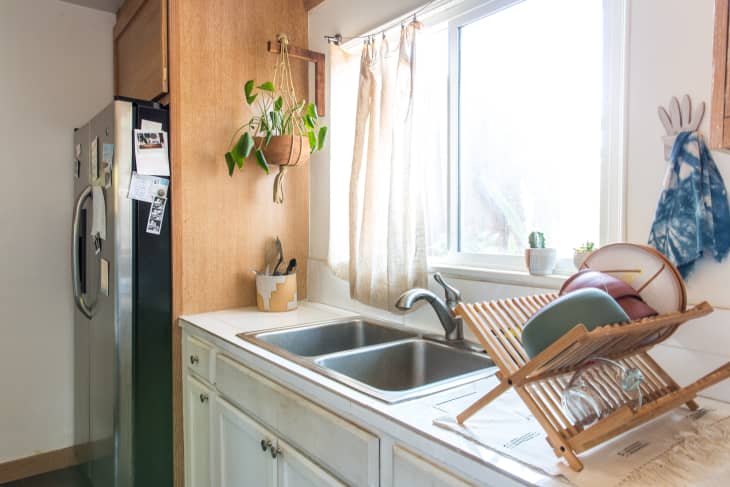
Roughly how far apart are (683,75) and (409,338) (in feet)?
3.49

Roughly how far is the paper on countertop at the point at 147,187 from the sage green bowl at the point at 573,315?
1.68m

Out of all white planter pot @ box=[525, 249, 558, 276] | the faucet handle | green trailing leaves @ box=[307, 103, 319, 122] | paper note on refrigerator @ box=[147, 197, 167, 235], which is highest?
green trailing leaves @ box=[307, 103, 319, 122]

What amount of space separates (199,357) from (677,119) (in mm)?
1691

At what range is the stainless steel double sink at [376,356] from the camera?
137cm

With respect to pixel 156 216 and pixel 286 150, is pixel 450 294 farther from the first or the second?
pixel 156 216

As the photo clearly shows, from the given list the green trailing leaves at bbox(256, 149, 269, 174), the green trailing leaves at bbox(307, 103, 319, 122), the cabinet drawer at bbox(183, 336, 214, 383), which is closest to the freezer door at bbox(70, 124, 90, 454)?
the cabinet drawer at bbox(183, 336, 214, 383)

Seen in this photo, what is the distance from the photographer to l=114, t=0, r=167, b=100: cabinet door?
6.82ft

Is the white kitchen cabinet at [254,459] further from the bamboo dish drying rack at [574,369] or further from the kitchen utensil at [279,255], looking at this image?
the kitchen utensil at [279,255]

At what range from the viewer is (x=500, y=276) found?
60.3 inches

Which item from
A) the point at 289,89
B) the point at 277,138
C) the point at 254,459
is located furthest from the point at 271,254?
the point at 254,459

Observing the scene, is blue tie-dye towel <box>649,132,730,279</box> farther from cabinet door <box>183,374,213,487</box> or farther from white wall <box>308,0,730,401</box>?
cabinet door <box>183,374,213,487</box>

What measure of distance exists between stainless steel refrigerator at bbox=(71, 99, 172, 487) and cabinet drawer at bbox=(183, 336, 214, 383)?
118mm

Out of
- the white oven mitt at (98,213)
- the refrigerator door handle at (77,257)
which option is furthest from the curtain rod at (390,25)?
the refrigerator door handle at (77,257)

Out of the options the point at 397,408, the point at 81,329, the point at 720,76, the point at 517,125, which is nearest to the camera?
the point at 720,76
